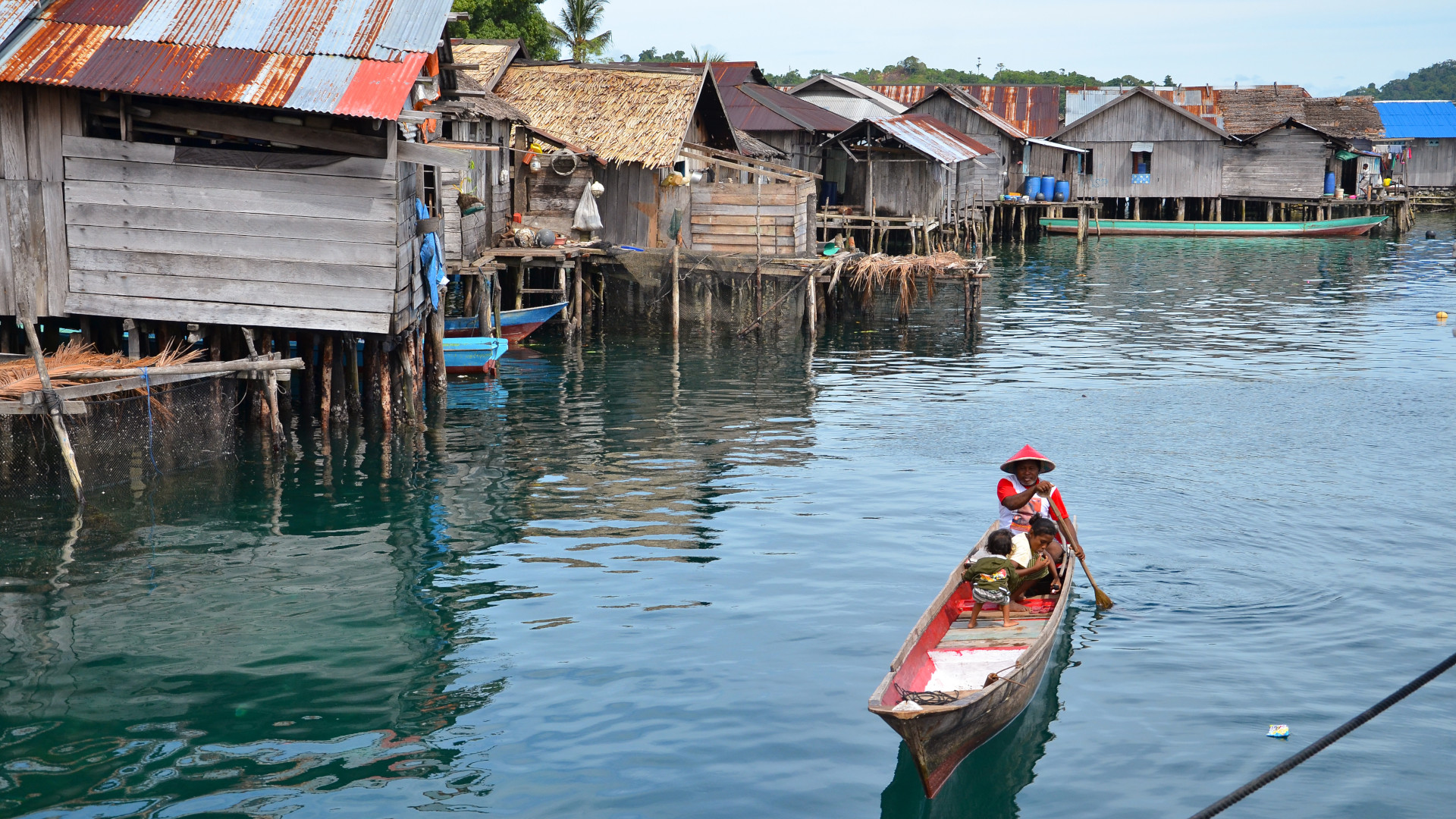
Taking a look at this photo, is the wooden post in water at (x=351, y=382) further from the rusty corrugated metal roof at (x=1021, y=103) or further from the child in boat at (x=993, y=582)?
the rusty corrugated metal roof at (x=1021, y=103)

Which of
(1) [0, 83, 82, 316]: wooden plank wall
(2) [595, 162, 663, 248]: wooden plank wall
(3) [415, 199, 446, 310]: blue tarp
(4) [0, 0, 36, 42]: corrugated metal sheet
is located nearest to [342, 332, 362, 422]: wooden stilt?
(3) [415, 199, 446, 310]: blue tarp

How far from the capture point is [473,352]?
22.1 m

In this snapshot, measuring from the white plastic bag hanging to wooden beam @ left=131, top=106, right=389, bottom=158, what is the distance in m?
12.4

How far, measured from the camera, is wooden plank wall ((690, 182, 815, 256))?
89.6 feet

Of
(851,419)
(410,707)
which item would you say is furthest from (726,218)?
(410,707)

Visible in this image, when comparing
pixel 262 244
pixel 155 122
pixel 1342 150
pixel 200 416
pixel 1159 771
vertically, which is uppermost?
pixel 1342 150

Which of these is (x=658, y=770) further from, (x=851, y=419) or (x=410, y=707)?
(x=851, y=419)

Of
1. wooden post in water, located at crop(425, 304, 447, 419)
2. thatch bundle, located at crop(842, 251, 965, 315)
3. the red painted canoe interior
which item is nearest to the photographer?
the red painted canoe interior

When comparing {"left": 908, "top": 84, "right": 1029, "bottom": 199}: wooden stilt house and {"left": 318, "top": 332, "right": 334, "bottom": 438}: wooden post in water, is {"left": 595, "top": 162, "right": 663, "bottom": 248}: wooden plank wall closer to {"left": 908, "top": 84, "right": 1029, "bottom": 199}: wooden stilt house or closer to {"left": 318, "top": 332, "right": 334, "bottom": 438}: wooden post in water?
{"left": 318, "top": 332, "right": 334, "bottom": 438}: wooden post in water

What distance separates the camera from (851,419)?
19.7m

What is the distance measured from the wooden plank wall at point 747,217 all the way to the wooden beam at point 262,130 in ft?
43.6

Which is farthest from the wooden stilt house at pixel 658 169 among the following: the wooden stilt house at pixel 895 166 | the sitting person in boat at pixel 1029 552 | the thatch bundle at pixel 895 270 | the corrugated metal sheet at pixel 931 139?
the sitting person in boat at pixel 1029 552

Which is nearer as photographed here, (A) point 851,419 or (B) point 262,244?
(B) point 262,244

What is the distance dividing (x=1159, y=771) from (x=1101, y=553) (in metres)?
4.83
